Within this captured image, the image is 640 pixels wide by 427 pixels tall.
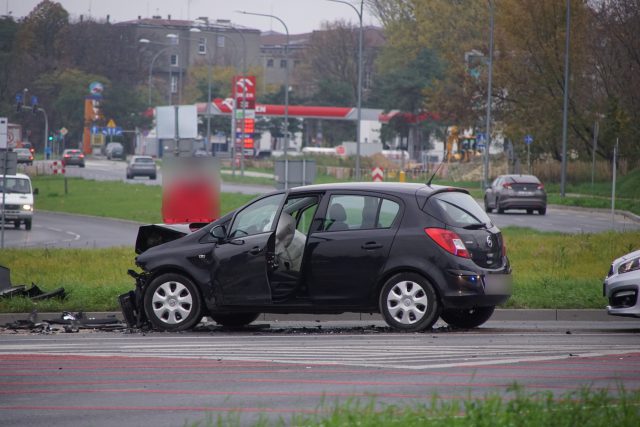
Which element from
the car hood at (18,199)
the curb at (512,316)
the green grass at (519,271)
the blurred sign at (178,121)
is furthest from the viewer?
the car hood at (18,199)

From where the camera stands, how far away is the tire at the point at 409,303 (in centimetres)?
1325

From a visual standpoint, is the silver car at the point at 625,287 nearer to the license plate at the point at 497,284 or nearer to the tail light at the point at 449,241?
the license plate at the point at 497,284

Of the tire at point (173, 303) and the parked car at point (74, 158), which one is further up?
the tire at point (173, 303)

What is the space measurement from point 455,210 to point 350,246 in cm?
116

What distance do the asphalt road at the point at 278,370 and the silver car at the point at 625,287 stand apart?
248 mm

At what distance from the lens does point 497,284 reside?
13.5 meters

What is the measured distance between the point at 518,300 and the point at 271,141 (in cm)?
11737

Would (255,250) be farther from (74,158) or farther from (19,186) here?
(74,158)

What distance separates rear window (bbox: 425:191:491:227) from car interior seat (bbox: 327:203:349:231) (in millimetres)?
884

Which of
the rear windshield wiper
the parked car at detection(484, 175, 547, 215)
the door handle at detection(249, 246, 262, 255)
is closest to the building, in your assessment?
the parked car at detection(484, 175, 547, 215)

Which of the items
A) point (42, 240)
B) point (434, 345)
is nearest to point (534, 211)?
point (42, 240)

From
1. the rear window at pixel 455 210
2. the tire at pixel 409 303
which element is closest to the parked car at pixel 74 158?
the rear window at pixel 455 210

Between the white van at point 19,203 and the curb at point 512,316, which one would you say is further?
the white van at point 19,203

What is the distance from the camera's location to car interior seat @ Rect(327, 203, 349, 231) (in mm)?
13758
